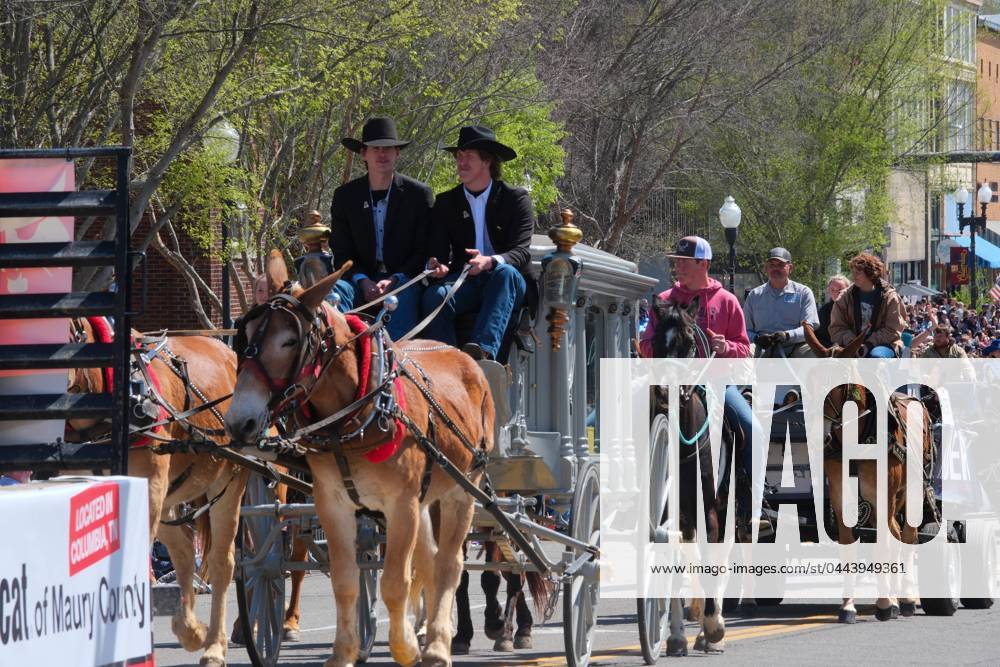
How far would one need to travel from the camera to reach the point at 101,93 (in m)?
19.3

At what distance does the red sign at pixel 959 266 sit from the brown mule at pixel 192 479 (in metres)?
46.1

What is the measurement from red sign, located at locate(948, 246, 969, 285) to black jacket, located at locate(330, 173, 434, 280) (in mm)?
45540

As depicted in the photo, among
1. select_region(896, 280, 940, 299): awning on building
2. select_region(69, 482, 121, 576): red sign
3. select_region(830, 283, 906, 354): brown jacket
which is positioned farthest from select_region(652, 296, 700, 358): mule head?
select_region(896, 280, 940, 299): awning on building

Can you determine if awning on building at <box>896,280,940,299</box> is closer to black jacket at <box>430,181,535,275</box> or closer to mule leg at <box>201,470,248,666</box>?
black jacket at <box>430,181,535,275</box>

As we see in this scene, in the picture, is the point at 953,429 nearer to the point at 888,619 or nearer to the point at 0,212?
the point at 888,619

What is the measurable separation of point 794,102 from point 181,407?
35766 millimetres

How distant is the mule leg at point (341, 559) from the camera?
8289 millimetres

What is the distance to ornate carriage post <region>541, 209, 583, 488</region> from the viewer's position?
10.3m

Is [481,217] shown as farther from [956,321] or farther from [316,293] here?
[956,321]

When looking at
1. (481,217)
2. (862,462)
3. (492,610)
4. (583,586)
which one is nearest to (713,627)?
(583,586)

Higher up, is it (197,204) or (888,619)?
(197,204)

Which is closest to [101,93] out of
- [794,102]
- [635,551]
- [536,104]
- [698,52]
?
[536,104]

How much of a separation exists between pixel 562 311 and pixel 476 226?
2.39 feet

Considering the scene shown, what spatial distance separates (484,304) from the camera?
998 centimetres
